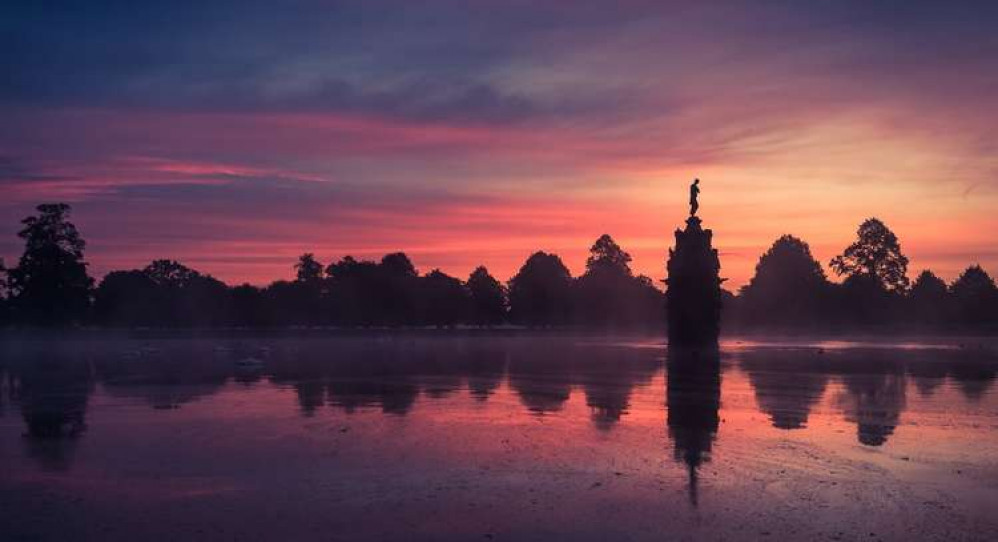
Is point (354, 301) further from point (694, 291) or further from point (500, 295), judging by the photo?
point (694, 291)

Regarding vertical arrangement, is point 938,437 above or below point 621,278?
below

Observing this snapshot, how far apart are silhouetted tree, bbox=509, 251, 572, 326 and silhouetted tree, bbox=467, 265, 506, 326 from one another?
3.52 meters

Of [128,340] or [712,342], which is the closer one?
[712,342]

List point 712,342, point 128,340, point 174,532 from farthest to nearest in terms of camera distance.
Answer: point 128,340 → point 712,342 → point 174,532

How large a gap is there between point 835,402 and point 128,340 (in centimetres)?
9548

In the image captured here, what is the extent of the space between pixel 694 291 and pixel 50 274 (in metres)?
81.8

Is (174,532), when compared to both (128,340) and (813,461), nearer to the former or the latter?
(813,461)

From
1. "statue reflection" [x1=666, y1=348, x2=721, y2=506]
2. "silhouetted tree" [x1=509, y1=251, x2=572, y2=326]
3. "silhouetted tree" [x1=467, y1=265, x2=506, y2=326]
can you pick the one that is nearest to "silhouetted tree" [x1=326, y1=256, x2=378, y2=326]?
"silhouetted tree" [x1=467, y1=265, x2=506, y2=326]

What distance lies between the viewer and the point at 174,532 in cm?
1220

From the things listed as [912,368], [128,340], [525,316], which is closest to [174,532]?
[912,368]

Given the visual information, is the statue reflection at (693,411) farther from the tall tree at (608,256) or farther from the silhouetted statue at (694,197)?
the tall tree at (608,256)

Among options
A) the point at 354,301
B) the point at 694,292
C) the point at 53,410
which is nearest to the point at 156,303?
the point at 354,301

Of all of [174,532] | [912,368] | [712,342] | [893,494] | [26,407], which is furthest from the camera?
[712,342]

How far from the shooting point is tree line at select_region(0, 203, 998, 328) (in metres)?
119
